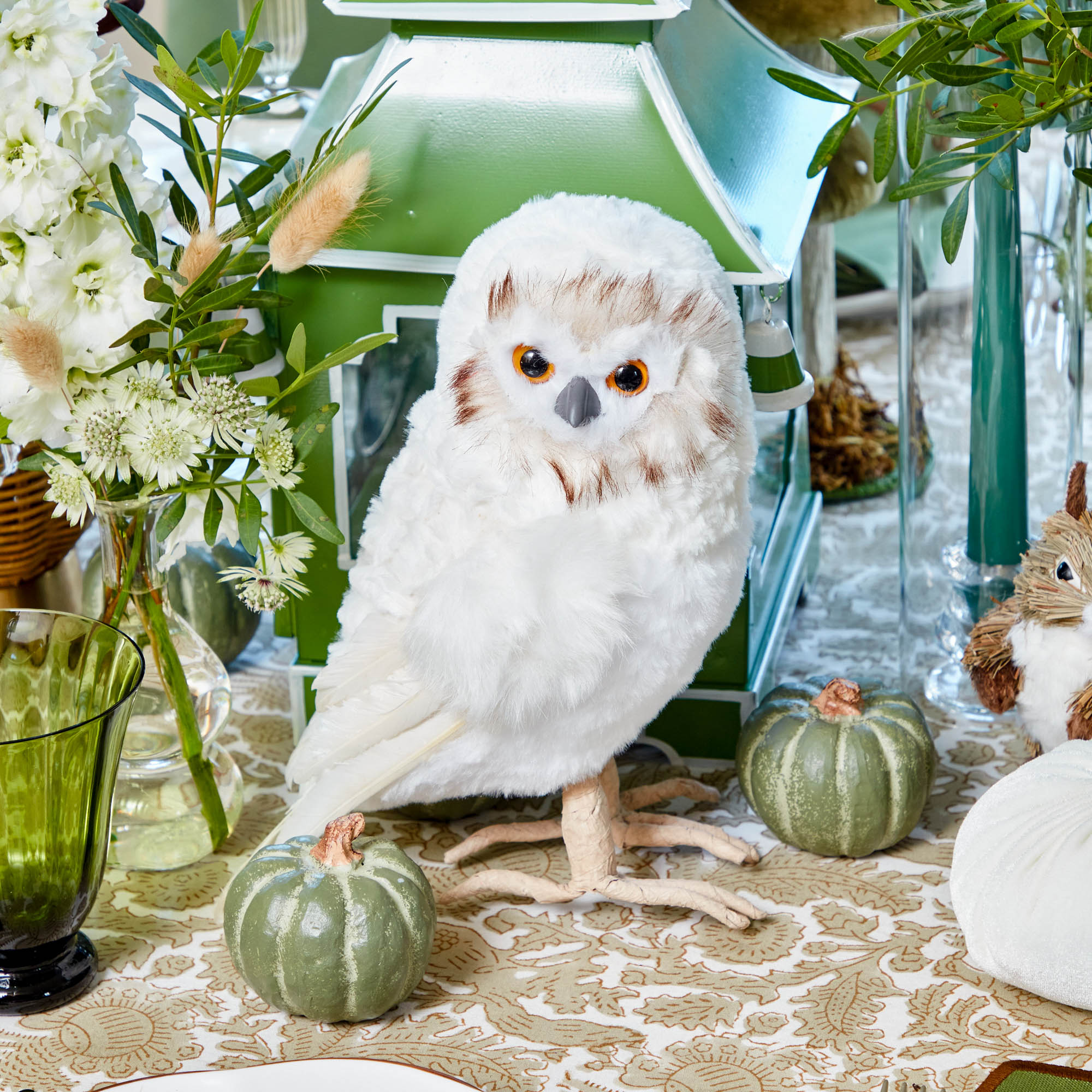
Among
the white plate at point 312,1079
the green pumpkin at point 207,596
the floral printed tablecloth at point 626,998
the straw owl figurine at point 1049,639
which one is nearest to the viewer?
the white plate at point 312,1079

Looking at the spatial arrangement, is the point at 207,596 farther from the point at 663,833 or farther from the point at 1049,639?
the point at 1049,639

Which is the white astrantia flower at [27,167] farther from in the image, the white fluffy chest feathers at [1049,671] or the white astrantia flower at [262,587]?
the white fluffy chest feathers at [1049,671]

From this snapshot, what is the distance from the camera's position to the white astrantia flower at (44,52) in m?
0.73

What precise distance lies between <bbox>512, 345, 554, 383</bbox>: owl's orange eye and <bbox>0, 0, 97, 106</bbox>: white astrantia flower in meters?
0.27

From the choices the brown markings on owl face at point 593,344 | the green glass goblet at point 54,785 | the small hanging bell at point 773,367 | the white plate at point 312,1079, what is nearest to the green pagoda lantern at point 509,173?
the small hanging bell at point 773,367

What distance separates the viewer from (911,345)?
3.36 ft

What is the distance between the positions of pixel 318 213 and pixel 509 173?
0.15m

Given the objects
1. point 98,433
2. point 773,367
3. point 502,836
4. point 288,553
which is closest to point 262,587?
point 288,553

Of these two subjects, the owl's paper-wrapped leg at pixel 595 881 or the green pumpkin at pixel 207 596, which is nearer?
the owl's paper-wrapped leg at pixel 595 881

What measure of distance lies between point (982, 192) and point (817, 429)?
1.43ft

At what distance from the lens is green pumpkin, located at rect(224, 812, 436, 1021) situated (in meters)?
0.72

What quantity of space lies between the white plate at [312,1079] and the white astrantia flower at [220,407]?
1.08ft

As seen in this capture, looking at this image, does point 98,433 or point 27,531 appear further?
point 27,531

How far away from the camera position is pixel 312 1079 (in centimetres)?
64
